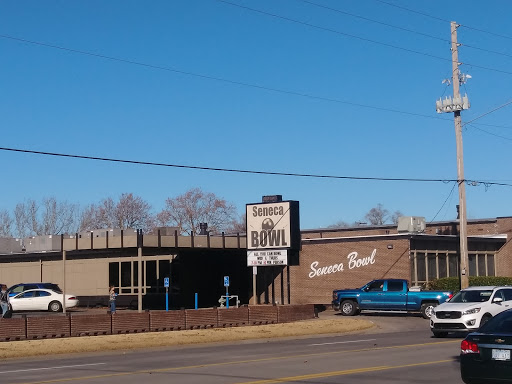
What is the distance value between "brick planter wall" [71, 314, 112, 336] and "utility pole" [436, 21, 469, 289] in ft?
59.9

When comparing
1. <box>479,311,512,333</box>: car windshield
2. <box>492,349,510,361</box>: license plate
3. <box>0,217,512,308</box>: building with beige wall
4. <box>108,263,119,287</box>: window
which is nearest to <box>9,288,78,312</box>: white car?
<box>0,217,512,308</box>: building with beige wall

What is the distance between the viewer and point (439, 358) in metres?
18.5

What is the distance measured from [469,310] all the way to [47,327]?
1406cm

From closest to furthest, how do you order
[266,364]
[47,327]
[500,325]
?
[500,325], [266,364], [47,327]

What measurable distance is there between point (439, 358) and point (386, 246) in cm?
2562

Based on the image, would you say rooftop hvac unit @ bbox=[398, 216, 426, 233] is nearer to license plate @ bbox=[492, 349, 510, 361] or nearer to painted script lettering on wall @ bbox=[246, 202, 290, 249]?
painted script lettering on wall @ bbox=[246, 202, 290, 249]

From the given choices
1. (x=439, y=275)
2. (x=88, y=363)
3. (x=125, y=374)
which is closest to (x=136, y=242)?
(x=439, y=275)

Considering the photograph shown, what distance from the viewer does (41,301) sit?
145ft

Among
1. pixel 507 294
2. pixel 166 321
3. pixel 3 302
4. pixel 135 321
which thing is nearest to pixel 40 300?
pixel 3 302

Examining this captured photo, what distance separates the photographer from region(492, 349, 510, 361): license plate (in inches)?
473

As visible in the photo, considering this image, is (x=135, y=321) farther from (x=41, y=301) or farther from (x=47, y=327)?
(x=41, y=301)

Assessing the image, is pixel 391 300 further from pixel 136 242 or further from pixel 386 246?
pixel 136 242

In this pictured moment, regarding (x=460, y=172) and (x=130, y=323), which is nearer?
(x=130, y=323)

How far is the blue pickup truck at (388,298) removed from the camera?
120 ft
